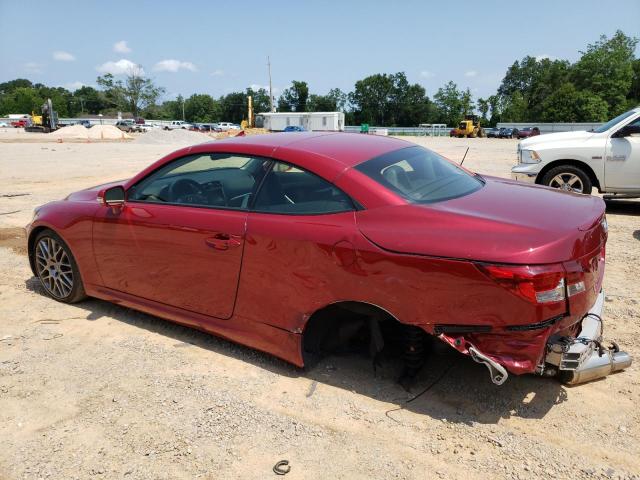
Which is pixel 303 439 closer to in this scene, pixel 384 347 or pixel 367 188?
pixel 384 347

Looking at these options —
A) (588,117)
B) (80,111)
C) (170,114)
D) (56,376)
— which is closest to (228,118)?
(170,114)

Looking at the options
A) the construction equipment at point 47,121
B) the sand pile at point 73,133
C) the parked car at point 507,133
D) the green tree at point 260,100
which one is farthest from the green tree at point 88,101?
the parked car at point 507,133

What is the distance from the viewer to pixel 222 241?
320cm

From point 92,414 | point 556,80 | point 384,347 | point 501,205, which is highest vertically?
point 556,80

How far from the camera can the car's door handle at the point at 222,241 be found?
124 inches

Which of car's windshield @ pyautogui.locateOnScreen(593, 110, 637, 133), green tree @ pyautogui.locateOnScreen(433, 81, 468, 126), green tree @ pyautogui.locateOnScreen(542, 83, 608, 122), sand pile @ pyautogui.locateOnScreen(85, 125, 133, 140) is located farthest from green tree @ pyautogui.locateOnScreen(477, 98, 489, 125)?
car's windshield @ pyautogui.locateOnScreen(593, 110, 637, 133)

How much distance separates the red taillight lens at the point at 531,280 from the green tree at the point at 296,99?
12254 cm

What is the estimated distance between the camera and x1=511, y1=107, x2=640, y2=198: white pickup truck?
7852 mm

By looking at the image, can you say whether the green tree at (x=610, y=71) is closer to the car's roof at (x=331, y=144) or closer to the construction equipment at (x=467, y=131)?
the construction equipment at (x=467, y=131)

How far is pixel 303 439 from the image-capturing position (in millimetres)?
2621

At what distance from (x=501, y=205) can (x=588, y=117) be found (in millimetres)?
75421

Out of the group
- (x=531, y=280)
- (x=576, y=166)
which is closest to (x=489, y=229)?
(x=531, y=280)

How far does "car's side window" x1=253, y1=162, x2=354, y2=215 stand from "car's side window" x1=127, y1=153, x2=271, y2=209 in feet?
0.42

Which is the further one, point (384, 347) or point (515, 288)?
point (384, 347)
